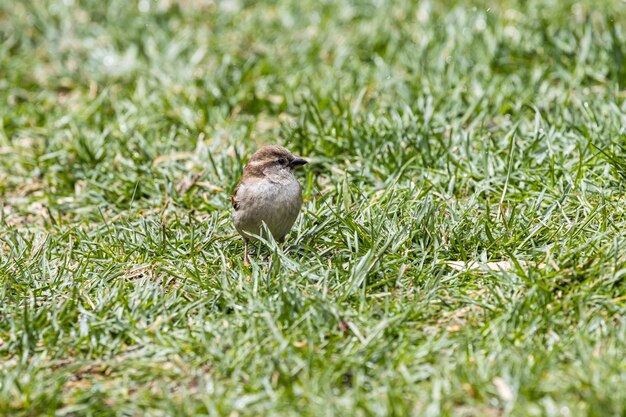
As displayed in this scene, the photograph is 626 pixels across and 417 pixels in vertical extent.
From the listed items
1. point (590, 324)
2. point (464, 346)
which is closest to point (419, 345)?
point (464, 346)

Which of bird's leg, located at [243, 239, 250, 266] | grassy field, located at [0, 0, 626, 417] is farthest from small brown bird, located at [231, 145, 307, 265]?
grassy field, located at [0, 0, 626, 417]

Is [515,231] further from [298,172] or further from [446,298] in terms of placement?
[298,172]

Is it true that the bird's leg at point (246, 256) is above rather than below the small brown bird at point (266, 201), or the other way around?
below

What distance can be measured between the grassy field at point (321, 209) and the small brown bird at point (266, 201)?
150 millimetres

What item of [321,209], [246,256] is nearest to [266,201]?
[246,256]

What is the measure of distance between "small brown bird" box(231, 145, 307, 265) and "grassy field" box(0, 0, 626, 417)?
15cm

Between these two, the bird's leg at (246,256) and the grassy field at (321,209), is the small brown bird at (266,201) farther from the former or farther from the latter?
the grassy field at (321,209)

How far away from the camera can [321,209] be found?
18.6 feet

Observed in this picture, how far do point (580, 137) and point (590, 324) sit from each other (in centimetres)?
238

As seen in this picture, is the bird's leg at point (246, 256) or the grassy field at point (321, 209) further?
the bird's leg at point (246, 256)

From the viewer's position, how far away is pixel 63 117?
760 cm

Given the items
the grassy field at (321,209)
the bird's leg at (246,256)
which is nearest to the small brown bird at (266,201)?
the bird's leg at (246,256)

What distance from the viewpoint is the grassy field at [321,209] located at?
3.98m

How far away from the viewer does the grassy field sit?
398 centimetres
